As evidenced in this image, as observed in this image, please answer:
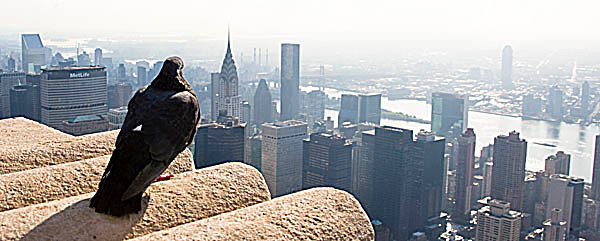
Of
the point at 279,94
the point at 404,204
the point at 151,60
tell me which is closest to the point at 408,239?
the point at 404,204

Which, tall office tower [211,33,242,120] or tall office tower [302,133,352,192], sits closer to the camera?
tall office tower [302,133,352,192]

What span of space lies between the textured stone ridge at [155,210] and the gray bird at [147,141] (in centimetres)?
4

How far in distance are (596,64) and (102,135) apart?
21.1 m

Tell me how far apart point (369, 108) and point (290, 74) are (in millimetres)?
3452

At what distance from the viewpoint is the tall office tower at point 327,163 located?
14859 millimetres

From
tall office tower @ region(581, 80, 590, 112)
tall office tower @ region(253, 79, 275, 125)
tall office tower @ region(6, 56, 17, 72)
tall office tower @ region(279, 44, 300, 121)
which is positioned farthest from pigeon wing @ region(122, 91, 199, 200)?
tall office tower @ region(279, 44, 300, 121)

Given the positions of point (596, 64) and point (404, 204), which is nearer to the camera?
point (404, 204)

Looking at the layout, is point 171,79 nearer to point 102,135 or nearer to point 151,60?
point 102,135

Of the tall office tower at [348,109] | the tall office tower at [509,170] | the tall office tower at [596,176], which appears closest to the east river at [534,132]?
the tall office tower at [596,176]

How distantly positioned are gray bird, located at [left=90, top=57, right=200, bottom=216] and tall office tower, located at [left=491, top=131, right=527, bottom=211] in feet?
48.2

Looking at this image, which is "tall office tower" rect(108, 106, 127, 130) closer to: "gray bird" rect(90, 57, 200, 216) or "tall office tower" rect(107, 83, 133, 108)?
"tall office tower" rect(107, 83, 133, 108)

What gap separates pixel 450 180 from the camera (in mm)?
17062

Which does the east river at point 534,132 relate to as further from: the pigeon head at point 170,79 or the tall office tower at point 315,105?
the pigeon head at point 170,79

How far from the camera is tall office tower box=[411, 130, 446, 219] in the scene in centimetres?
1528
